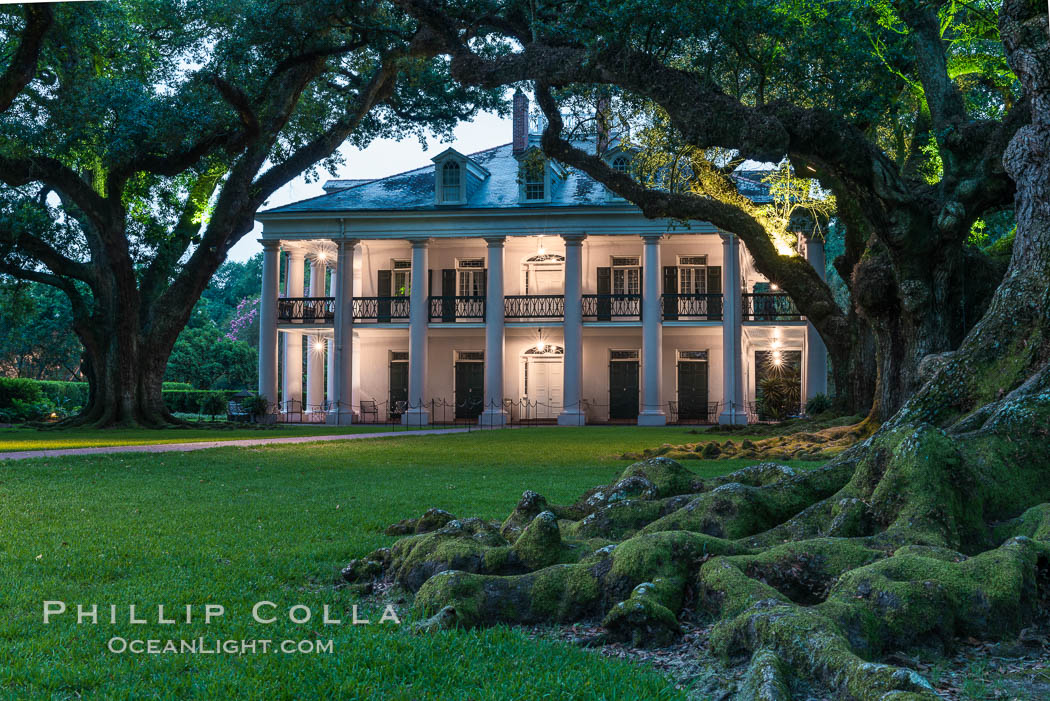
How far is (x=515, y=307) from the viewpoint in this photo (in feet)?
94.8

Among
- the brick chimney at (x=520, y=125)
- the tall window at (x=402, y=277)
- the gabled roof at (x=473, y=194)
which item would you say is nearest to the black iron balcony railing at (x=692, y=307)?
the gabled roof at (x=473, y=194)

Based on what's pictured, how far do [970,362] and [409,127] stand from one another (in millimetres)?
20732

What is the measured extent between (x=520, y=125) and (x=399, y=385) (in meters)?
10.7

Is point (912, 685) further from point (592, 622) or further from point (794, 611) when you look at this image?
point (592, 622)

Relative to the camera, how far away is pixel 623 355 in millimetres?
30016

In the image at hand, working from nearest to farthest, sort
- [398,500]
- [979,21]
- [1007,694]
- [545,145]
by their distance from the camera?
[1007,694] < [398,500] < [979,21] < [545,145]

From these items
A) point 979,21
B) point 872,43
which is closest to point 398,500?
point 872,43

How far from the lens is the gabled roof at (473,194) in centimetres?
2723

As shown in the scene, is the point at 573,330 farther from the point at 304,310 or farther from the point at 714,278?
the point at 304,310

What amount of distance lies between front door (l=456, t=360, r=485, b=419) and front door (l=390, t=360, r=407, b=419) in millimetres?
1935

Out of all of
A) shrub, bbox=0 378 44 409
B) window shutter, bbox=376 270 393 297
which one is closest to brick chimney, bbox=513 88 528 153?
window shutter, bbox=376 270 393 297

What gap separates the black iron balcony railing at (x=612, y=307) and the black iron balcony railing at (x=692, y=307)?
1034 millimetres

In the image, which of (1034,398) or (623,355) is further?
(623,355)

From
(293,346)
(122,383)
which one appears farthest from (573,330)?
(122,383)
